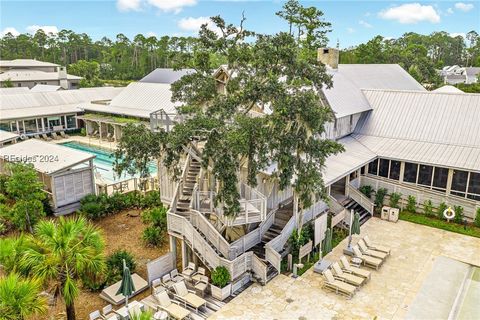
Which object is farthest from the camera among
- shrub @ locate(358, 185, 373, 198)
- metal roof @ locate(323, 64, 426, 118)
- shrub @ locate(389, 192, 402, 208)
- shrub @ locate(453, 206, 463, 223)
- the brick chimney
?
the brick chimney

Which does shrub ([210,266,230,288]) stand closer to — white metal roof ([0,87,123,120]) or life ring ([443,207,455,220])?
life ring ([443,207,455,220])

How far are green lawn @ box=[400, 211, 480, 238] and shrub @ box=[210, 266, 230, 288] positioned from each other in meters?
11.6

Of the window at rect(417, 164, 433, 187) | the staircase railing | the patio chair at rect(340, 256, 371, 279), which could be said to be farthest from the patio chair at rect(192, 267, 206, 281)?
the window at rect(417, 164, 433, 187)

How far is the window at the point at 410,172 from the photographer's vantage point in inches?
866

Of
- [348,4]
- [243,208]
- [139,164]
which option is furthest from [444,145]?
[348,4]

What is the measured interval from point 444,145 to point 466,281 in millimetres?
10130

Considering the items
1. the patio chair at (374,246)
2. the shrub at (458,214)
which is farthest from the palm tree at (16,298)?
the shrub at (458,214)

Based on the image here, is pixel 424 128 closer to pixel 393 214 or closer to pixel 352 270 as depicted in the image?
pixel 393 214

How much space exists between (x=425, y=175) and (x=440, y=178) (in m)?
0.78

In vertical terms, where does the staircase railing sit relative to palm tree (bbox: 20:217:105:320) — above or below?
below

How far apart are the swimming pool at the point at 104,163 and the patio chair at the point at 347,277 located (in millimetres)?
16458

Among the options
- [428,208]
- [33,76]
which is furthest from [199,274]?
[33,76]

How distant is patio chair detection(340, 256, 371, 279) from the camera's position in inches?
572

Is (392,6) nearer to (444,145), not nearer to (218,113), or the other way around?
(444,145)
